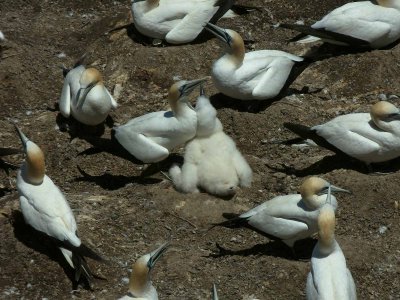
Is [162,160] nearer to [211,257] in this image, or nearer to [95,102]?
[95,102]

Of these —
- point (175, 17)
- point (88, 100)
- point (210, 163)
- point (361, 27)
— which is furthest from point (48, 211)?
point (361, 27)

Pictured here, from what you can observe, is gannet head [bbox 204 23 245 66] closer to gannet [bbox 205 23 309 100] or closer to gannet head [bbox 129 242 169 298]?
gannet [bbox 205 23 309 100]

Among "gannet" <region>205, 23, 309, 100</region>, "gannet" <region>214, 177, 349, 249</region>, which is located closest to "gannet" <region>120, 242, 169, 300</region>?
"gannet" <region>214, 177, 349, 249</region>

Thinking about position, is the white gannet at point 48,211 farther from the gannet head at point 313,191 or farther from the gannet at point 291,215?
the gannet head at point 313,191

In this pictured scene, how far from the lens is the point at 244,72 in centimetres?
1220

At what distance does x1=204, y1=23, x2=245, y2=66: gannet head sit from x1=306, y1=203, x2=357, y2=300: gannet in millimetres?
3150

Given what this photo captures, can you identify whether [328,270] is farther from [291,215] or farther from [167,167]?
[167,167]

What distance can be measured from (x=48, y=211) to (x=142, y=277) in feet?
4.60

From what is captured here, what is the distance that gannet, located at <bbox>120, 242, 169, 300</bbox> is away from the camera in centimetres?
878

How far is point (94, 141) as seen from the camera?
12.0 m

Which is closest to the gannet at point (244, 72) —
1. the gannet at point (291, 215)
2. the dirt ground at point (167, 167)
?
the dirt ground at point (167, 167)

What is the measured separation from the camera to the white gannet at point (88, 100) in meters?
11.9

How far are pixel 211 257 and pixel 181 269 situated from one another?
0.35m

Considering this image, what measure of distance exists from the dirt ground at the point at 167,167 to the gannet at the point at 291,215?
0.74 ft
